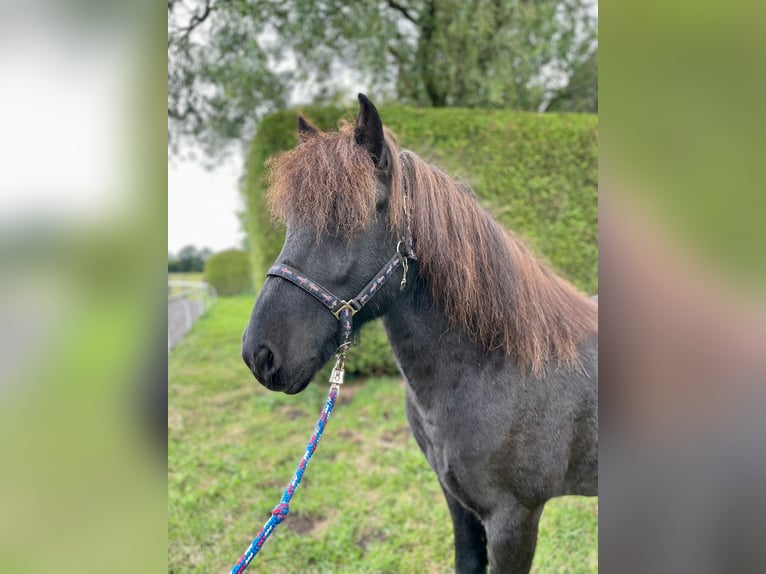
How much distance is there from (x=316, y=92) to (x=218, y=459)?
5410 millimetres

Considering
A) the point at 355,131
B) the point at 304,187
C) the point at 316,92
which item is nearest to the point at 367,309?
the point at 304,187

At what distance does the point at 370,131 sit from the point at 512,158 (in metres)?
4.78

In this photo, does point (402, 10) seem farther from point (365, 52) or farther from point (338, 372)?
point (338, 372)

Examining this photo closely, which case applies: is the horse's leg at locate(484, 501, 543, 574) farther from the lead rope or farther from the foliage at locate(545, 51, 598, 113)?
the foliage at locate(545, 51, 598, 113)

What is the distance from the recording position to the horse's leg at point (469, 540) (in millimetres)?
2102

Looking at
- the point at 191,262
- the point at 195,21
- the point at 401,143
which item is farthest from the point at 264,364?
the point at 191,262

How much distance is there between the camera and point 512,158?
5.81m

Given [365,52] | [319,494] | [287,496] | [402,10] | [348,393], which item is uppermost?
[402,10]
